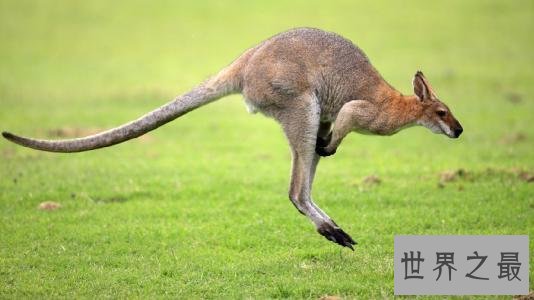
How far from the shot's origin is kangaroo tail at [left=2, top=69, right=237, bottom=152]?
7977 mm

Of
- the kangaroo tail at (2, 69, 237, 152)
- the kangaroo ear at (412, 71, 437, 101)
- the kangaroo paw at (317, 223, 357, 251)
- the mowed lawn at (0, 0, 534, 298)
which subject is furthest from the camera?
the mowed lawn at (0, 0, 534, 298)

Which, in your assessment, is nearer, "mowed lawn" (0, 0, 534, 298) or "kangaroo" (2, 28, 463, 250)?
"kangaroo" (2, 28, 463, 250)

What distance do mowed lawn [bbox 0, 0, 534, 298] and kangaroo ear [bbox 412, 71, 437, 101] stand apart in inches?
67.2

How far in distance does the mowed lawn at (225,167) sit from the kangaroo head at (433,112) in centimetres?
145

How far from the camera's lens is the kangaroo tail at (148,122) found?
7977 mm

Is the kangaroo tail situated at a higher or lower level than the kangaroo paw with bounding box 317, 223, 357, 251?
higher

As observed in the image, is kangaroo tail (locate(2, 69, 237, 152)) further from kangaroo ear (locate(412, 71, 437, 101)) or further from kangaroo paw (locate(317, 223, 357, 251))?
kangaroo ear (locate(412, 71, 437, 101))

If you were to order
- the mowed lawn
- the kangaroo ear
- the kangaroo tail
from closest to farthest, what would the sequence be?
the kangaroo tail
the kangaroo ear
the mowed lawn

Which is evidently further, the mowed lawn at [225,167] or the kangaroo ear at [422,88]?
the mowed lawn at [225,167]

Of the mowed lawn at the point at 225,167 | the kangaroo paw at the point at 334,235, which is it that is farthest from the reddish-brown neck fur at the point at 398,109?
the mowed lawn at the point at 225,167

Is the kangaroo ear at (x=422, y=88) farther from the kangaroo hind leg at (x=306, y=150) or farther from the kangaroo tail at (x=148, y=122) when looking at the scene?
the kangaroo tail at (x=148, y=122)

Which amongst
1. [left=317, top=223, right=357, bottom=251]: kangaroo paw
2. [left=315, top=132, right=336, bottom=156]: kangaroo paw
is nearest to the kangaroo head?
[left=315, top=132, right=336, bottom=156]: kangaroo paw

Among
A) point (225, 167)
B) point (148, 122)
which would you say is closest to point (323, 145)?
point (148, 122)

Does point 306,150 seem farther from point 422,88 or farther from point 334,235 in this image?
point 422,88
